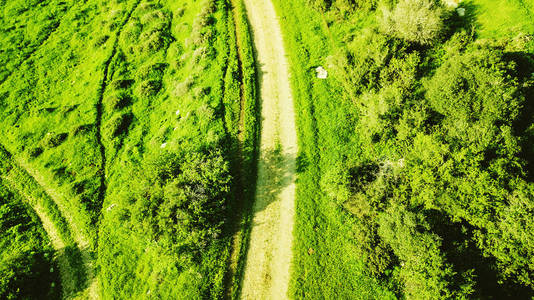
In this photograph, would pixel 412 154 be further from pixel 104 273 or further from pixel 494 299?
pixel 104 273

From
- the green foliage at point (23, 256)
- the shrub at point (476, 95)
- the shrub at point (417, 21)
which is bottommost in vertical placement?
the green foliage at point (23, 256)

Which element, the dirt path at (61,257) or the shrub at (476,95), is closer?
the shrub at (476,95)

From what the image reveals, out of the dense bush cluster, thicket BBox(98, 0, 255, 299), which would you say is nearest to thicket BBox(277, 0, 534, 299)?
the dense bush cluster

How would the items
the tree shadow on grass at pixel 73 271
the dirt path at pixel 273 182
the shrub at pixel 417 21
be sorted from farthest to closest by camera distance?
the shrub at pixel 417 21, the tree shadow on grass at pixel 73 271, the dirt path at pixel 273 182

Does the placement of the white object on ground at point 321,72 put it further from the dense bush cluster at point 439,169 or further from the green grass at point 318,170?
the dense bush cluster at point 439,169

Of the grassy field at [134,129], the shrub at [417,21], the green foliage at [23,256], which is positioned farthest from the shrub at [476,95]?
the green foliage at [23,256]

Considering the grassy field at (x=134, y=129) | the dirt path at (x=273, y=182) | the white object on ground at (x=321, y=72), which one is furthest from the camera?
the white object on ground at (x=321, y=72)
